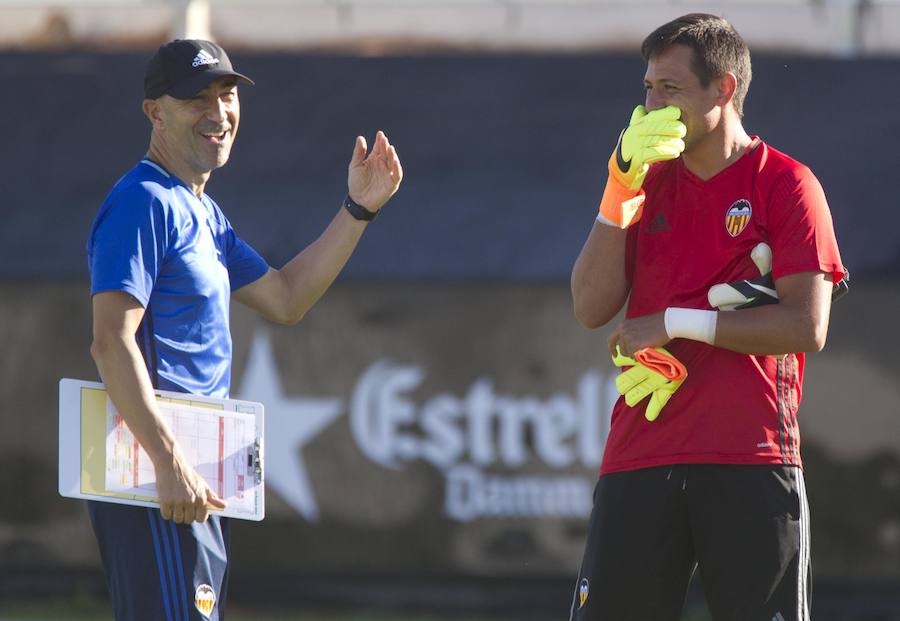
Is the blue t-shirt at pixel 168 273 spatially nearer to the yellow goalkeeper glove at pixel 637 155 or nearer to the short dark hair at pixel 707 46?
the yellow goalkeeper glove at pixel 637 155

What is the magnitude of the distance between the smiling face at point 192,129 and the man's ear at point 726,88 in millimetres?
1286

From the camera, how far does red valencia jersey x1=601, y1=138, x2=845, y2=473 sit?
3.63 metres

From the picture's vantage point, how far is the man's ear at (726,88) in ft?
12.3

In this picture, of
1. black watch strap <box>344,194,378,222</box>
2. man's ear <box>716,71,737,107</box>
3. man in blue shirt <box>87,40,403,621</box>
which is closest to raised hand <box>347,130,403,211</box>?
black watch strap <box>344,194,378,222</box>

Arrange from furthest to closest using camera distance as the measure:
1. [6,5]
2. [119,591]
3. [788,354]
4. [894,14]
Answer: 1. [6,5]
2. [894,14]
3. [788,354]
4. [119,591]


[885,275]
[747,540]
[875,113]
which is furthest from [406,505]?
[747,540]

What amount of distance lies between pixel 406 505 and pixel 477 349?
0.83 m

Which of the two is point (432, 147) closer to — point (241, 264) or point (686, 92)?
point (241, 264)

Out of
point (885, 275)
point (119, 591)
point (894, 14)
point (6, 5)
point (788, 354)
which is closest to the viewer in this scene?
point (119, 591)

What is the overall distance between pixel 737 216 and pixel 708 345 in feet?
1.12

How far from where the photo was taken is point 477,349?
705cm

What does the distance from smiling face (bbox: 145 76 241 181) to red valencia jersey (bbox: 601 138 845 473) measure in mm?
1173

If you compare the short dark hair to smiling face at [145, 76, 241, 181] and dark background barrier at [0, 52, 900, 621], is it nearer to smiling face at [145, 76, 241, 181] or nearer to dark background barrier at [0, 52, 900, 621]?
Answer: smiling face at [145, 76, 241, 181]

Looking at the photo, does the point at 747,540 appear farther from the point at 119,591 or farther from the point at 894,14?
the point at 894,14
